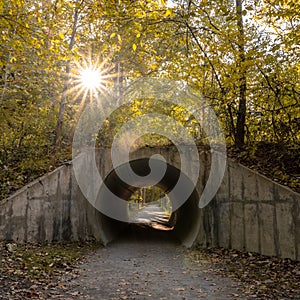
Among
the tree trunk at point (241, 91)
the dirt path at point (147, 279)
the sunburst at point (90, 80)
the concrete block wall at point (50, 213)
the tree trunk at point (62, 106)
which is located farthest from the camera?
the sunburst at point (90, 80)

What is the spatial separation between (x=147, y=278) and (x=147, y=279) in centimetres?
10

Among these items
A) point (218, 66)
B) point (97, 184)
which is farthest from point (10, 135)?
point (218, 66)

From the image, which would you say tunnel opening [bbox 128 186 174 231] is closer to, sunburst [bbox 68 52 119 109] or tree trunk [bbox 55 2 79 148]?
sunburst [bbox 68 52 119 109]

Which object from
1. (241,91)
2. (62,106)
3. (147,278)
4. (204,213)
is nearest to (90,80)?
(62,106)

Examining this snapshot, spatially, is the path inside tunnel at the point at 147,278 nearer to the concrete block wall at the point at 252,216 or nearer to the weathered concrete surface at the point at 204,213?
the weathered concrete surface at the point at 204,213

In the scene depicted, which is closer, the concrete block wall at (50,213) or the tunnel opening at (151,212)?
the concrete block wall at (50,213)

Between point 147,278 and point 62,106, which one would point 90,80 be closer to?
point 62,106

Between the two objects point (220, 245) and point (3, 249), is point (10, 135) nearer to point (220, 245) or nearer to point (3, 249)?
point (3, 249)

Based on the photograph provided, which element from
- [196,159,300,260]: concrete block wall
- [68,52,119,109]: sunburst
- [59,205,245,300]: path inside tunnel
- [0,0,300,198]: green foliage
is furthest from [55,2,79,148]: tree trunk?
[196,159,300,260]: concrete block wall

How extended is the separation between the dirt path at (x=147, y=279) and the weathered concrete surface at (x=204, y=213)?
120cm

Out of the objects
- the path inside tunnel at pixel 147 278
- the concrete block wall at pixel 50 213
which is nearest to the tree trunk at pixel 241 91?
the path inside tunnel at pixel 147 278

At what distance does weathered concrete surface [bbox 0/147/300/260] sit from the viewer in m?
8.07

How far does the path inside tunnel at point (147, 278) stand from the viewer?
5.66 m

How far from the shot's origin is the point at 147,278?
6902 mm
